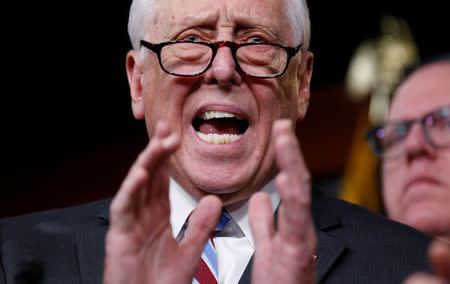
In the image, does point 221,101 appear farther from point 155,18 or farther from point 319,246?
point 319,246

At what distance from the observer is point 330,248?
4.37ft

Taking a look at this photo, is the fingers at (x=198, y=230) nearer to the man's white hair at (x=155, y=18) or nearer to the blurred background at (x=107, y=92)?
the man's white hair at (x=155, y=18)

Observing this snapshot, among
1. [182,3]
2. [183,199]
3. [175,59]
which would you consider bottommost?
[183,199]

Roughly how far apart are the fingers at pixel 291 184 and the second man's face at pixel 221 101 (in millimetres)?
459

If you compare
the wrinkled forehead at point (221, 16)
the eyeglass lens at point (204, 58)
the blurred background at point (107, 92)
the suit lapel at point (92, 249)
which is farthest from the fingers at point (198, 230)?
the blurred background at point (107, 92)

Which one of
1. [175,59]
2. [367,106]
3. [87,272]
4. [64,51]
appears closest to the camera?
[87,272]

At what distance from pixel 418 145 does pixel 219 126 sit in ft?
2.36

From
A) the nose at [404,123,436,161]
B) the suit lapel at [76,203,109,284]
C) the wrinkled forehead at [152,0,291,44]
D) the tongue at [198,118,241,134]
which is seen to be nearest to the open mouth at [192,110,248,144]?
the tongue at [198,118,241,134]

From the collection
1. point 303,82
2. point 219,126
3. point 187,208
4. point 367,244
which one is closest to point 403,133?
point 303,82

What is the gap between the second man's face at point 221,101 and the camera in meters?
1.34

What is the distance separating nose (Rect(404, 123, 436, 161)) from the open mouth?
66cm

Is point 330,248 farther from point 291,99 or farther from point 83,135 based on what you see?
point 83,135

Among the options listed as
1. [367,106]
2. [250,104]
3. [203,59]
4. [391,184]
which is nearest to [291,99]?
[250,104]

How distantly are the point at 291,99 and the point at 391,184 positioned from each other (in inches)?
24.6
